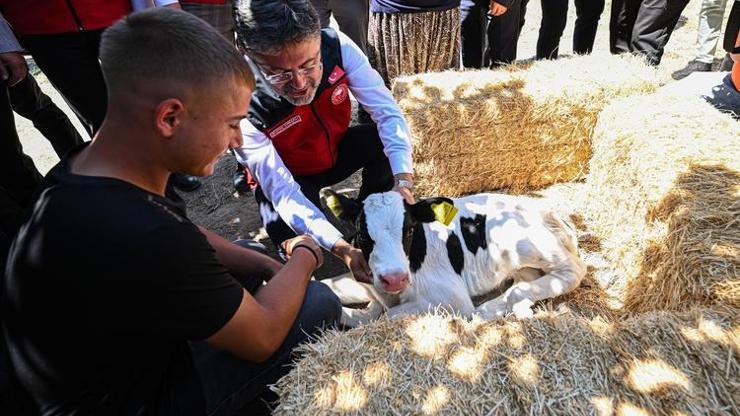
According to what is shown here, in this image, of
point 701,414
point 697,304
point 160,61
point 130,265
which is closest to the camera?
point 130,265

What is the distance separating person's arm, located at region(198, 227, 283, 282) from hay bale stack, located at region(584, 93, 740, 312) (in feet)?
8.61

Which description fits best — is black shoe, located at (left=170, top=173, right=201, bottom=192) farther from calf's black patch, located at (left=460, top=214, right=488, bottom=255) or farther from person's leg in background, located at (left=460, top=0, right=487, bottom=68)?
person's leg in background, located at (left=460, top=0, right=487, bottom=68)

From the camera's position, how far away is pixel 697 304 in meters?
2.53

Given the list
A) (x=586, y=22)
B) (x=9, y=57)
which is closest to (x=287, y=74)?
(x=9, y=57)

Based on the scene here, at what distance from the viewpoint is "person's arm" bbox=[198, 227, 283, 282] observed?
257 cm

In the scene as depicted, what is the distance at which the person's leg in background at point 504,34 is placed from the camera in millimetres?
5918

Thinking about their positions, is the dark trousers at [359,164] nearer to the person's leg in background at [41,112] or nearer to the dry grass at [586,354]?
the dry grass at [586,354]

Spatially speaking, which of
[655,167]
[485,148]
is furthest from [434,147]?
[655,167]

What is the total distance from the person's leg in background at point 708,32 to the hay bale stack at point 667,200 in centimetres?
341

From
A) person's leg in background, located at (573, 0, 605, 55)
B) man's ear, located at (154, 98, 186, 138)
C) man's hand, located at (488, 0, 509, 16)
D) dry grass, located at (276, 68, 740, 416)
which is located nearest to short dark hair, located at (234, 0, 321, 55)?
man's ear, located at (154, 98, 186, 138)

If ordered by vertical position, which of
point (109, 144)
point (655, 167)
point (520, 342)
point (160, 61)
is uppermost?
point (160, 61)

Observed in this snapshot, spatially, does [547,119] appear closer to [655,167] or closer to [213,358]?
[655,167]

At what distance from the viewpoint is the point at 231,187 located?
18.4 feet

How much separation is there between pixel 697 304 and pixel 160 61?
3132 mm
